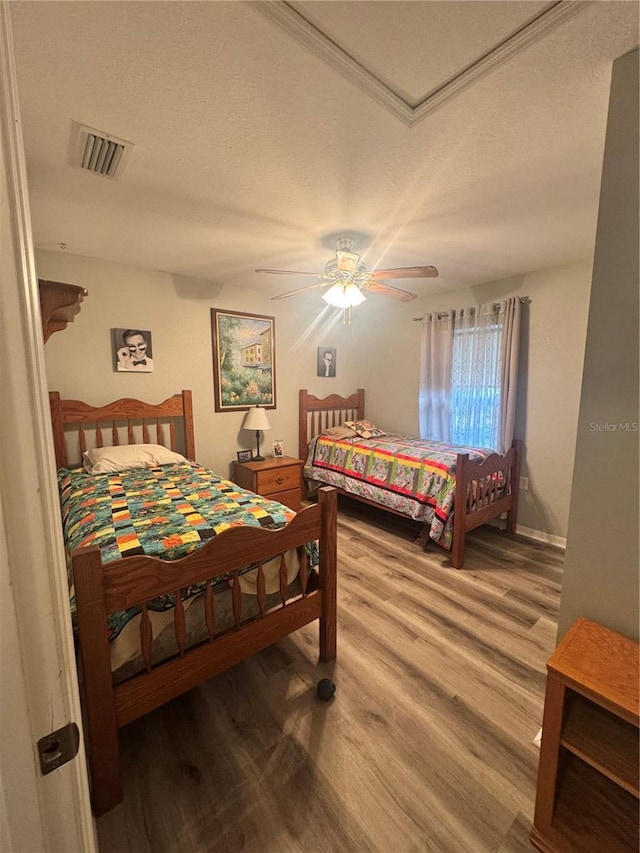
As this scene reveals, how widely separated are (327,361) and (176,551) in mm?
3291

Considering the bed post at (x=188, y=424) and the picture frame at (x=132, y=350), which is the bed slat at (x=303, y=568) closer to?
the bed post at (x=188, y=424)

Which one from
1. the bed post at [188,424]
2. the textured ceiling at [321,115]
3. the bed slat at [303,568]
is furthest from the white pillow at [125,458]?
the bed slat at [303,568]

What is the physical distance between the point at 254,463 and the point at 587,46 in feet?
10.7

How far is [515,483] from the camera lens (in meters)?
3.21

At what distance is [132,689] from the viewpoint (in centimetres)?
120

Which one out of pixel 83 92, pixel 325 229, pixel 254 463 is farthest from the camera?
pixel 254 463

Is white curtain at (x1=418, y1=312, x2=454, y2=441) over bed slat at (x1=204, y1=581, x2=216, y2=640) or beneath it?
over

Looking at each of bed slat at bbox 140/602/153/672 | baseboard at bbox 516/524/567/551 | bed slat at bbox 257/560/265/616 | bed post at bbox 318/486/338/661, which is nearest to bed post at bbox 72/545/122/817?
bed slat at bbox 140/602/153/672

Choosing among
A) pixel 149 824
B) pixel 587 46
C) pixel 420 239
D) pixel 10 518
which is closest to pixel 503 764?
pixel 149 824

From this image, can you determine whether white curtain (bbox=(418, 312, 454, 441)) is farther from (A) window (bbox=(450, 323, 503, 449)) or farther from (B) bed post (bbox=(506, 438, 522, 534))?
(B) bed post (bbox=(506, 438, 522, 534))

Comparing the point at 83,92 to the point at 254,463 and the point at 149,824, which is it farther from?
the point at 254,463

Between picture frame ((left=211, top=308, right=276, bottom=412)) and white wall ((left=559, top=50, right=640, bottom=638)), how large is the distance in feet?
9.84

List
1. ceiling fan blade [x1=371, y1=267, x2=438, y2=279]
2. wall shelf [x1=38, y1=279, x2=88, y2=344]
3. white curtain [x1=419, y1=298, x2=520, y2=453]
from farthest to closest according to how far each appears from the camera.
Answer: white curtain [x1=419, y1=298, x2=520, y2=453], ceiling fan blade [x1=371, y1=267, x2=438, y2=279], wall shelf [x1=38, y1=279, x2=88, y2=344]

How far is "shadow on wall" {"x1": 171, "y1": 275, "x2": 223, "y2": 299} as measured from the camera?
3.18 metres
